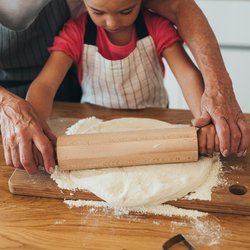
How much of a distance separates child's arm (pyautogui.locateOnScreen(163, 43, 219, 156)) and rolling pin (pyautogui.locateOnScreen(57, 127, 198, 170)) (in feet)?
0.09

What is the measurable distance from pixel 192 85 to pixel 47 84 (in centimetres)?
34

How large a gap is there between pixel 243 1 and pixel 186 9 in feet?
2.92

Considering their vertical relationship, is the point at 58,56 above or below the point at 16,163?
above

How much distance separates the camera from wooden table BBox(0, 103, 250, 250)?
738 millimetres

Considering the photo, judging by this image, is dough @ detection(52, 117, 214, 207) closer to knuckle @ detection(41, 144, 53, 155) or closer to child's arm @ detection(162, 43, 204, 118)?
knuckle @ detection(41, 144, 53, 155)

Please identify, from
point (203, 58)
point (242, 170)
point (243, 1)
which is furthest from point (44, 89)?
point (243, 1)

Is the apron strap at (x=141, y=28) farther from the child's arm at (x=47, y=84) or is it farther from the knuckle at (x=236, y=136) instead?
the knuckle at (x=236, y=136)

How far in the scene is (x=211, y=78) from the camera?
3.07 feet

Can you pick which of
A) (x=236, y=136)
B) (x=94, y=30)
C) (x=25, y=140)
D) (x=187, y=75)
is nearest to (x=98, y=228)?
(x=25, y=140)

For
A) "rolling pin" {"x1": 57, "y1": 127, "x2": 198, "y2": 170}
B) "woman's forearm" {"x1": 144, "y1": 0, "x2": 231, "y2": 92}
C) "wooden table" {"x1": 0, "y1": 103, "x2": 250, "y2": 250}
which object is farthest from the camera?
"woman's forearm" {"x1": 144, "y1": 0, "x2": 231, "y2": 92}

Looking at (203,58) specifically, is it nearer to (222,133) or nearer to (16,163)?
(222,133)

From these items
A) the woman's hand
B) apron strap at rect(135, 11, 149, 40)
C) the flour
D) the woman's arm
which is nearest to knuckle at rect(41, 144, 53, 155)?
the woman's hand

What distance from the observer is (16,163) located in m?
0.84

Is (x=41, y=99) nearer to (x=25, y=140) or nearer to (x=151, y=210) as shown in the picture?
(x=25, y=140)
